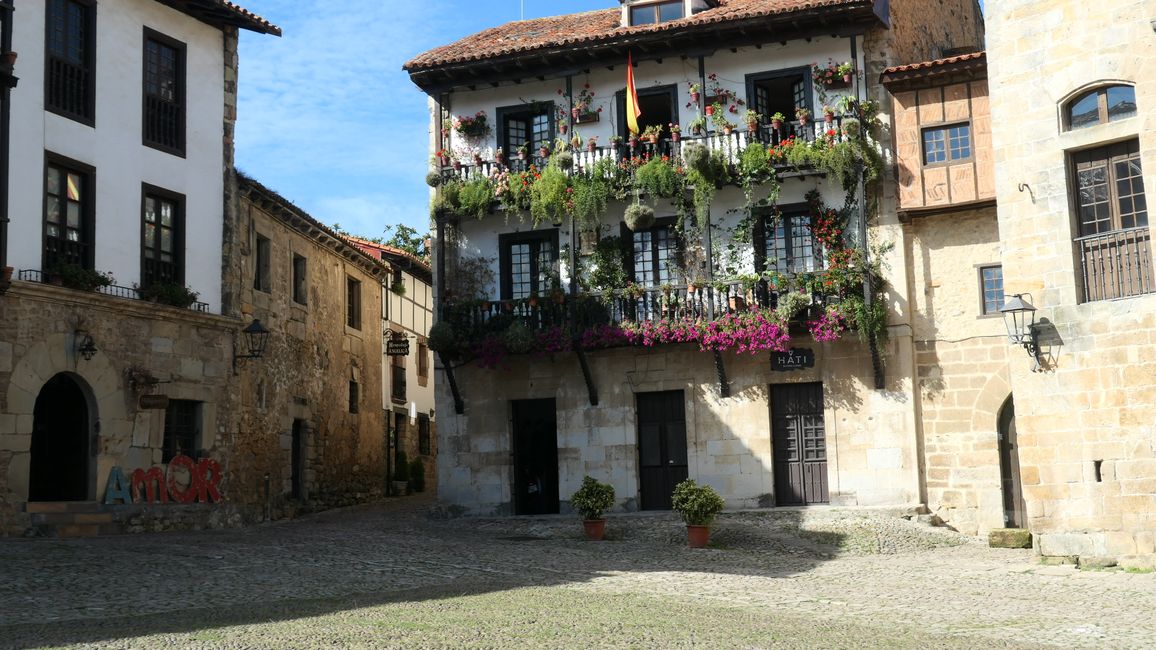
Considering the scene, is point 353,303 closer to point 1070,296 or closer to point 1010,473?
point 1010,473

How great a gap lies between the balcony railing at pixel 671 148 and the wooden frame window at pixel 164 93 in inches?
190

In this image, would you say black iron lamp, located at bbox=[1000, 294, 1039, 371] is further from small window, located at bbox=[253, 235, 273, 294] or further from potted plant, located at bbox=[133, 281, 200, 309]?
small window, located at bbox=[253, 235, 273, 294]

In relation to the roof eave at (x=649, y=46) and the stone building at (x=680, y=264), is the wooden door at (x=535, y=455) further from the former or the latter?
the roof eave at (x=649, y=46)

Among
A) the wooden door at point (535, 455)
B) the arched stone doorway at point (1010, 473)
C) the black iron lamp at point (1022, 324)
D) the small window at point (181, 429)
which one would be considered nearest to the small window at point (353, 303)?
the wooden door at point (535, 455)

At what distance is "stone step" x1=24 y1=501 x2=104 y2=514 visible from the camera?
61.6 ft

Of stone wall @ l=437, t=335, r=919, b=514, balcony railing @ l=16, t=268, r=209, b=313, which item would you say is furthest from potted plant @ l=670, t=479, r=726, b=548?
balcony railing @ l=16, t=268, r=209, b=313

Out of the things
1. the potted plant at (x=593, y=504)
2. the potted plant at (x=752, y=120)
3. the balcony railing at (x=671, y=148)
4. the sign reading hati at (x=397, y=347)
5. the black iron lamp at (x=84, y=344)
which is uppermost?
the potted plant at (x=752, y=120)

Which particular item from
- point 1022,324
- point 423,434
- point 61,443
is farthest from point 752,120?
point 423,434

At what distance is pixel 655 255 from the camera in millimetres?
22703

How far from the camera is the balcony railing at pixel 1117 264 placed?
15711 mm

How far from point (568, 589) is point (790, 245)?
385 inches

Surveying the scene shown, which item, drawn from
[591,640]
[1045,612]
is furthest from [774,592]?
[591,640]

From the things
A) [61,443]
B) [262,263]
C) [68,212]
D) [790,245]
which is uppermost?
[68,212]

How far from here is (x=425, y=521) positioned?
22.8 metres
